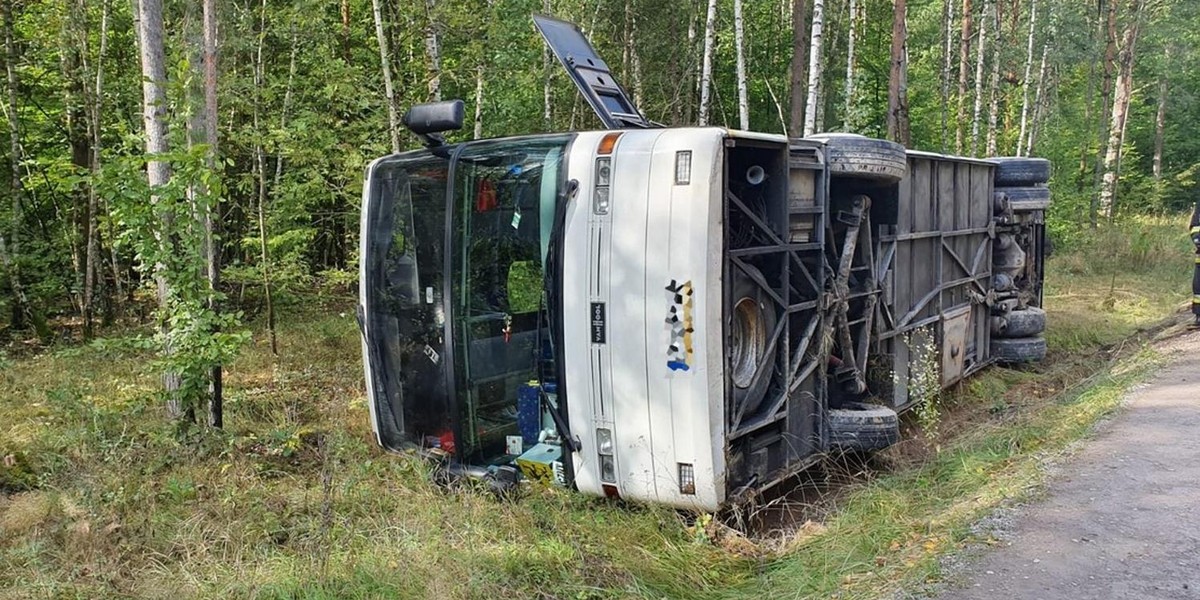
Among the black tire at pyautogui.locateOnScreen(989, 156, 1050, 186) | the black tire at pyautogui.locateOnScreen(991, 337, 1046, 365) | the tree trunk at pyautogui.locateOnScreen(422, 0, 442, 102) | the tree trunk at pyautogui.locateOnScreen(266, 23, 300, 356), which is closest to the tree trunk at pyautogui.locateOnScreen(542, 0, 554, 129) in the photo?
the tree trunk at pyautogui.locateOnScreen(422, 0, 442, 102)

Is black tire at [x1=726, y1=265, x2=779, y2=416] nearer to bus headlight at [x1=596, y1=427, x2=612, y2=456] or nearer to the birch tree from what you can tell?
bus headlight at [x1=596, y1=427, x2=612, y2=456]

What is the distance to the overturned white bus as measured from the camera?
435 centimetres

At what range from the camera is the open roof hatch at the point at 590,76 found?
222 inches

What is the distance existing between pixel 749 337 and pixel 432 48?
278 inches

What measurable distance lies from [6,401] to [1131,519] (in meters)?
8.52

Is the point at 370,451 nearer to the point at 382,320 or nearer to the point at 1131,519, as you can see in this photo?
the point at 382,320

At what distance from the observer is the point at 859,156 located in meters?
5.75

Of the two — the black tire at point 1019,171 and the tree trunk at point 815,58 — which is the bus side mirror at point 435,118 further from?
the tree trunk at point 815,58

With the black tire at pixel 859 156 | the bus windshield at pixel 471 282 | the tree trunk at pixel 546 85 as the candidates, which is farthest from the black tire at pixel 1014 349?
the tree trunk at pixel 546 85

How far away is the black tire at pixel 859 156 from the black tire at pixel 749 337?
1330mm

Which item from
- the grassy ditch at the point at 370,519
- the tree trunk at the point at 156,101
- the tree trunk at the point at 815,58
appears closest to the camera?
the grassy ditch at the point at 370,519

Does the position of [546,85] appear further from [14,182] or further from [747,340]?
[747,340]

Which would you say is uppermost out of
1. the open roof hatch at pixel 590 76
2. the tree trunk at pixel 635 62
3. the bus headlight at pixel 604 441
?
the tree trunk at pixel 635 62

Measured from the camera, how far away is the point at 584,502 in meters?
4.74
